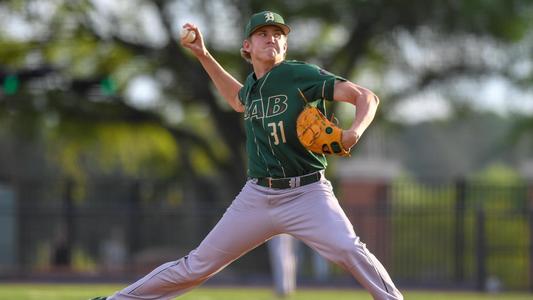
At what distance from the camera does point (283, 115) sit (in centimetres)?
673

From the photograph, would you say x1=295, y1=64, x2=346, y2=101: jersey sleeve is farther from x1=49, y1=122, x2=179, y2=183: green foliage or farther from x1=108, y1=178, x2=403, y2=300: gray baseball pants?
x1=49, y1=122, x2=179, y2=183: green foliage

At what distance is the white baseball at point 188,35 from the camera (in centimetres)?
718

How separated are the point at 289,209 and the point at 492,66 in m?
21.5

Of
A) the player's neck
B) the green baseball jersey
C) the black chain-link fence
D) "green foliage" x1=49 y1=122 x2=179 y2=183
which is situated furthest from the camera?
"green foliage" x1=49 y1=122 x2=179 y2=183

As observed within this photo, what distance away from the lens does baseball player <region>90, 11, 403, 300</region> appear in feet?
21.6

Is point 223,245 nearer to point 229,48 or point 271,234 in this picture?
point 271,234

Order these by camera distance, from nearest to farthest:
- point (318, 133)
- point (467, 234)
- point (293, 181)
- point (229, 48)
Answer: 1. point (318, 133)
2. point (293, 181)
3. point (229, 48)
4. point (467, 234)

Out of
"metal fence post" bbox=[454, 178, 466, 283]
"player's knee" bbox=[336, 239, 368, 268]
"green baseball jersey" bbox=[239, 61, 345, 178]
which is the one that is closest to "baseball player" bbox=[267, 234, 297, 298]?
"green baseball jersey" bbox=[239, 61, 345, 178]

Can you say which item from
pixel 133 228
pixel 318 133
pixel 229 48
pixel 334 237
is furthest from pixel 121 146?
pixel 318 133

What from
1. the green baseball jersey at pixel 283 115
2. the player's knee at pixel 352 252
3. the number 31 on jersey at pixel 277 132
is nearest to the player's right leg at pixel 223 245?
the green baseball jersey at pixel 283 115

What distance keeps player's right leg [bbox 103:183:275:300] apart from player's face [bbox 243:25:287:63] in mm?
785

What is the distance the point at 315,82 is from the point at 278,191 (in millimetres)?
683

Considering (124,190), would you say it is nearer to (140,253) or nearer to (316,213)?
(140,253)

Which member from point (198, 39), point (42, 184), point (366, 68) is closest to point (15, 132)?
point (42, 184)
